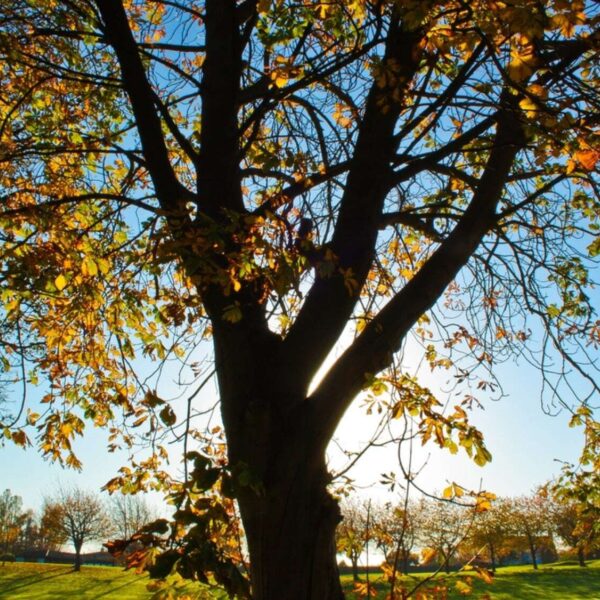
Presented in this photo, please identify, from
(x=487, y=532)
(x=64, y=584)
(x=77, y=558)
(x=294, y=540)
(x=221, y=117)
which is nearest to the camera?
(x=294, y=540)

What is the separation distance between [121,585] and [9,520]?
1548 inches

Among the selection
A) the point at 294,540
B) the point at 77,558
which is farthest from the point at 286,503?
the point at 77,558

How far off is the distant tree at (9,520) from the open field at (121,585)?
2083 centimetres

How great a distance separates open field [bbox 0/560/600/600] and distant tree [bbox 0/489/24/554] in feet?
68.3

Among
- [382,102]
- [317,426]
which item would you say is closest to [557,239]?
[382,102]

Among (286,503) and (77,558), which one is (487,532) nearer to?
(286,503)

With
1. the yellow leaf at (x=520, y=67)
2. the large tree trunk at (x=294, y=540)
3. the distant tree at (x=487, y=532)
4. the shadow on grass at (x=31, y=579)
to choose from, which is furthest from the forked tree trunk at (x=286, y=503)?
the shadow on grass at (x=31, y=579)

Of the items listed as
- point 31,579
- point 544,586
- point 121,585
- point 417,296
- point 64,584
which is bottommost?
point 544,586

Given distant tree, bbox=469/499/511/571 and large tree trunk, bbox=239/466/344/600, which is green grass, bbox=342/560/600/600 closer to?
distant tree, bbox=469/499/511/571

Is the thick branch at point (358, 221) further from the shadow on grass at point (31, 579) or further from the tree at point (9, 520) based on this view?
the tree at point (9, 520)

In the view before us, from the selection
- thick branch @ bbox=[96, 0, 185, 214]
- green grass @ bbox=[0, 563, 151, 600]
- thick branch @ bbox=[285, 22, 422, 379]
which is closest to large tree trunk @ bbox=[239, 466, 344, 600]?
thick branch @ bbox=[285, 22, 422, 379]

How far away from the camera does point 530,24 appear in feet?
6.77

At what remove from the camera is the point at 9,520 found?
60562 mm

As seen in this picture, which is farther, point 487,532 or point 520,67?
point 487,532
